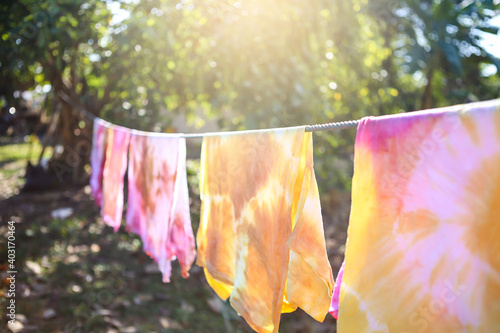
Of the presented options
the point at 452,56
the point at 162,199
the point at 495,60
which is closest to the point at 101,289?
the point at 162,199

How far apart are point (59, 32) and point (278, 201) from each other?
3.54 meters

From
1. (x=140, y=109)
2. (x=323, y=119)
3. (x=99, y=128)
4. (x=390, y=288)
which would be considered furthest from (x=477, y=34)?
(x=390, y=288)

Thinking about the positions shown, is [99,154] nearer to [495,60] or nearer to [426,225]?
[426,225]

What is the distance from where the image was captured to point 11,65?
3934 mm

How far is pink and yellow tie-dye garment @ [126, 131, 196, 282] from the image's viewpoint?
1.91 metres

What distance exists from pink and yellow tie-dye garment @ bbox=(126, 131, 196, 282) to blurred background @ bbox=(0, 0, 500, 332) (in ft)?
3.75

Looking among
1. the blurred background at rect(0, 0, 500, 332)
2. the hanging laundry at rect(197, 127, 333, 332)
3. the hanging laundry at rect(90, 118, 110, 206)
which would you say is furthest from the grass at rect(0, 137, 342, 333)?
the hanging laundry at rect(197, 127, 333, 332)

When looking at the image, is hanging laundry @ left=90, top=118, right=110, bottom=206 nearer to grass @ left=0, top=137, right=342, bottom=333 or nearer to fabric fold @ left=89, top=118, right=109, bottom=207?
fabric fold @ left=89, top=118, right=109, bottom=207

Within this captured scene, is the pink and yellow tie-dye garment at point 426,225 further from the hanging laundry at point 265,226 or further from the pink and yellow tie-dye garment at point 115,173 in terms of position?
the pink and yellow tie-dye garment at point 115,173

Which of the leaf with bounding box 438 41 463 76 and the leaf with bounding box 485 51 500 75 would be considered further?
the leaf with bounding box 485 51 500 75

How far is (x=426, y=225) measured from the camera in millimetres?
828

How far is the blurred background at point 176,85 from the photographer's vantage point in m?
3.44

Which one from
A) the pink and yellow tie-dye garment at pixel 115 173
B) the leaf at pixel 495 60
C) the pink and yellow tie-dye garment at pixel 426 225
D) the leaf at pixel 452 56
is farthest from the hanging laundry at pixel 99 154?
the leaf at pixel 495 60

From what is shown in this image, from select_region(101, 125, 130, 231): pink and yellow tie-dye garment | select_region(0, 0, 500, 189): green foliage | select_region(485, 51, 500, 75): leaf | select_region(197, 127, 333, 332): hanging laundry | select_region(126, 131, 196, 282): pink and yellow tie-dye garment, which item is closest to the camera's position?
select_region(197, 127, 333, 332): hanging laundry
